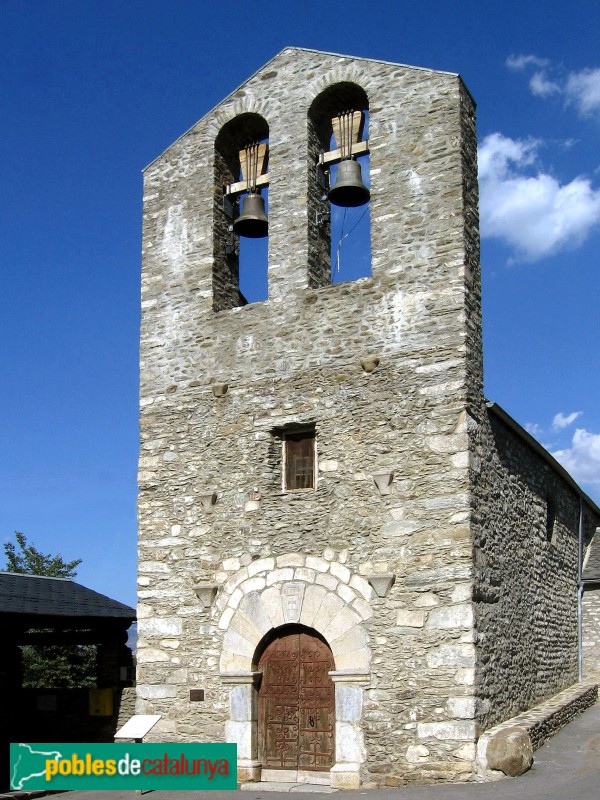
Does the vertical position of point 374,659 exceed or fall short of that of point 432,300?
it falls short

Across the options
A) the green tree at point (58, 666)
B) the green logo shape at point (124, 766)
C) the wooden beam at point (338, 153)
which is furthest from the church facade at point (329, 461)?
the green tree at point (58, 666)

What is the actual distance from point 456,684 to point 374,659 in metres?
0.90

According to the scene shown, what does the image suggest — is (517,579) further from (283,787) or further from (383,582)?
(283,787)

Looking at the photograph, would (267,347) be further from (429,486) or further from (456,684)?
(456,684)

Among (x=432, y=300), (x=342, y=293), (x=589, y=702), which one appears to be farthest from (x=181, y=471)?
(x=589, y=702)

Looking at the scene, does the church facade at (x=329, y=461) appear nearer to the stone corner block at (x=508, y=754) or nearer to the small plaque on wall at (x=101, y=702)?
the stone corner block at (x=508, y=754)

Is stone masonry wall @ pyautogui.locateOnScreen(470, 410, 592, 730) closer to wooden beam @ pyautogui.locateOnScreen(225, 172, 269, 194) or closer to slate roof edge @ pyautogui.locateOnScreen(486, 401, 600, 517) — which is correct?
slate roof edge @ pyautogui.locateOnScreen(486, 401, 600, 517)

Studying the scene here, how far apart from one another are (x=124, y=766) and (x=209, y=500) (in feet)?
10.0

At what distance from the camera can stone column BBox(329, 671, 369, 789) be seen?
9.36m

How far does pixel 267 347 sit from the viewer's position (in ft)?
36.2

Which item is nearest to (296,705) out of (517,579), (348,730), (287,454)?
(348,730)

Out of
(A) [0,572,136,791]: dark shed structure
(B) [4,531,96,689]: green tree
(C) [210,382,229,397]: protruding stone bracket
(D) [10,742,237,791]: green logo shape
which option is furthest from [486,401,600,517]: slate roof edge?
(B) [4,531,96,689]: green tree

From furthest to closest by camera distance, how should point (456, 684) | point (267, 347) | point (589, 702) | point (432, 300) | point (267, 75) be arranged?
point (589, 702), point (267, 75), point (267, 347), point (432, 300), point (456, 684)

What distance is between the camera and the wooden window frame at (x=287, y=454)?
413 inches
